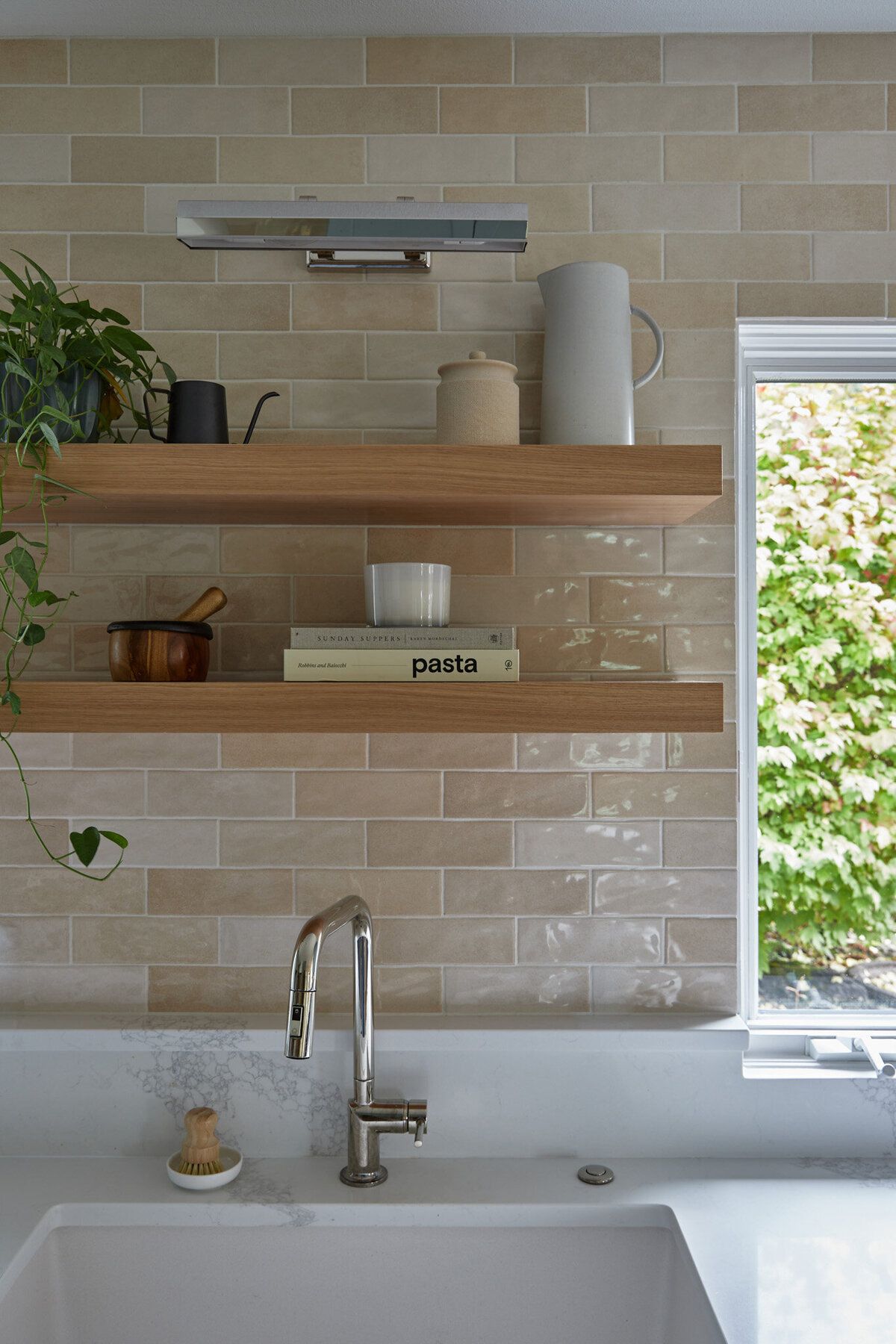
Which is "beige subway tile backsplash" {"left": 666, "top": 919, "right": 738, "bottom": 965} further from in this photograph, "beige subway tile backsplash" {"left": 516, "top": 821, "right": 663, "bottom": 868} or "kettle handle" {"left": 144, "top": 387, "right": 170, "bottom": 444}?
"kettle handle" {"left": 144, "top": 387, "right": 170, "bottom": 444}

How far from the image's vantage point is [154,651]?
1.18 metres

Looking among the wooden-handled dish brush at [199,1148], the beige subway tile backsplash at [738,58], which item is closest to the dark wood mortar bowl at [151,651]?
the wooden-handled dish brush at [199,1148]

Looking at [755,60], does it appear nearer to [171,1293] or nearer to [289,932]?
[289,932]

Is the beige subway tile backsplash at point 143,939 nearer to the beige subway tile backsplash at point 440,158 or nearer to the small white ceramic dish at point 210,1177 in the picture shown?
the small white ceramic dish at point 210,1177

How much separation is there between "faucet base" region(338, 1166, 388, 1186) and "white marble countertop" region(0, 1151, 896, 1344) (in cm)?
1

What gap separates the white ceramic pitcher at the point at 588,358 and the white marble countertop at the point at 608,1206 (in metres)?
1.00

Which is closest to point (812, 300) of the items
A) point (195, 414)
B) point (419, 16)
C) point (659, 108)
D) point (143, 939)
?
point (659, 108)

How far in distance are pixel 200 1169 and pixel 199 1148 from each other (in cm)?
3

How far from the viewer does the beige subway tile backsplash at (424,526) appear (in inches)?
54.4

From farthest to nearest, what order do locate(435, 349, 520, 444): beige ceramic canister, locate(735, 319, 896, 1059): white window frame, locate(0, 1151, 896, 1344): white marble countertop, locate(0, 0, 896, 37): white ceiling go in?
locate(735, 319, 896, 1059): white window frame < locate(0, 0, 896, 37): white ceiling < locate(435, 349, 520, 444): beige ceramic canister < locate(0, 1151, 896, 1344): white marble countertop

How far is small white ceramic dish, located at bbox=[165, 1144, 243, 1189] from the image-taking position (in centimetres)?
124

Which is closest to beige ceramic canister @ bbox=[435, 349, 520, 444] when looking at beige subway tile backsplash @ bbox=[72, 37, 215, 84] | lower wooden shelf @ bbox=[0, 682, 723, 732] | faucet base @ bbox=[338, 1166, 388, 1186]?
lower wooden shelf @ bbox=[0, 682, 723, 732]

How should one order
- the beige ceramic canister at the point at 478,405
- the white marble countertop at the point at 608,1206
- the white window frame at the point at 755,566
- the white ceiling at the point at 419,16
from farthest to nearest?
the white window frame at the point at 755,566 < the white ceiling at the point at 419,16 < the beige ceramic canister at the point at 478,405 < the white marble countertop at the point at 608,1206

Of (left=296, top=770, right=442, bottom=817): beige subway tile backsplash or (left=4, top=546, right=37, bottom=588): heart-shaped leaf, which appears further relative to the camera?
(left=296, top=770, right=442, bottom=817): beige subway tile backsplash
